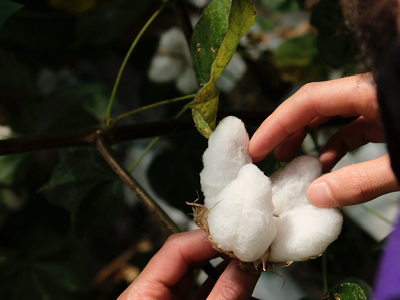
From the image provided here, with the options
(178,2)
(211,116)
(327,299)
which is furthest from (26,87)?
(327,299)

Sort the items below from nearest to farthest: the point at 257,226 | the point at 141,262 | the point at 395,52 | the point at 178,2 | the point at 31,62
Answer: the point at 395,52 < the point at 257,226 < the point at 178,2 < the point at 141,262 < the point at 31,62

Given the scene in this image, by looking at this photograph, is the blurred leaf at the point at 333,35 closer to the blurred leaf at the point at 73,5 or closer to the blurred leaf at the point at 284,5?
the blurred leaf at the point at 284,5

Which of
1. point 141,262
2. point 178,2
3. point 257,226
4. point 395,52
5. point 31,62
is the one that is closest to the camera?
point 395,52

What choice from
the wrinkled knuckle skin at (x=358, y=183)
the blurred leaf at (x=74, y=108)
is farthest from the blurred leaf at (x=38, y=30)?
the wrinkled knuckle skin at (x=358, y=183)

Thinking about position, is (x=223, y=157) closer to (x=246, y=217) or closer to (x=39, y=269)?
(x=246, y=217)

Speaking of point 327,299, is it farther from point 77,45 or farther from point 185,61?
point 77,45

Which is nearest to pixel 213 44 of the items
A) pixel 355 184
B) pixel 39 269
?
pixel 355 184
